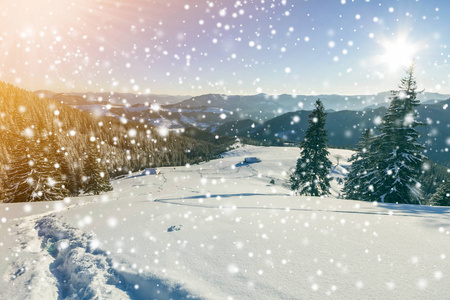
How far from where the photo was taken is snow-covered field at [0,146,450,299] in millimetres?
3250

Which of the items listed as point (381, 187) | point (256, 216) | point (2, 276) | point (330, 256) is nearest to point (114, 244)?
point (2, 276)

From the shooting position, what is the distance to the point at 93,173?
30.6 metres

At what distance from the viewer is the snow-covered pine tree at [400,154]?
15.1m

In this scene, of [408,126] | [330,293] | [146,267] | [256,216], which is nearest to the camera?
[330,293]

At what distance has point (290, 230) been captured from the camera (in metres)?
5.58

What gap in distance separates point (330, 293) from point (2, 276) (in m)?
6.11

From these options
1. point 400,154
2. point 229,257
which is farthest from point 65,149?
point 400,154

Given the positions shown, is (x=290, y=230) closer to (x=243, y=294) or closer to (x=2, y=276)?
(x=243, y=294)

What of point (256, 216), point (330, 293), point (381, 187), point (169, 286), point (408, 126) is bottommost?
point (381, 187)

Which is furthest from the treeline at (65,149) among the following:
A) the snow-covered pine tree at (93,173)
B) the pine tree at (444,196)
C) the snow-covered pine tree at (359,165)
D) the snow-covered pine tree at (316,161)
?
the pine tree at (444,196)

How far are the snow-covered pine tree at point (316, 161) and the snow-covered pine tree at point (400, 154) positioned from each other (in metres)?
6.30

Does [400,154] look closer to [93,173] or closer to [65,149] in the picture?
[93,173]

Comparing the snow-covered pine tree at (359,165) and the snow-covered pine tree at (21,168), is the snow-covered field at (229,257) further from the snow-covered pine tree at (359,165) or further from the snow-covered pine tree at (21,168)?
the snow-covered pine tree at (21,168)

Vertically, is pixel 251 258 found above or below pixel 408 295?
below
